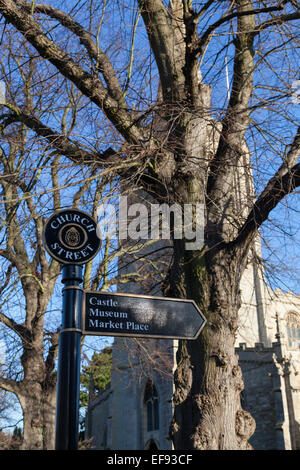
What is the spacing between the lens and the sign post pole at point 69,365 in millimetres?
2881

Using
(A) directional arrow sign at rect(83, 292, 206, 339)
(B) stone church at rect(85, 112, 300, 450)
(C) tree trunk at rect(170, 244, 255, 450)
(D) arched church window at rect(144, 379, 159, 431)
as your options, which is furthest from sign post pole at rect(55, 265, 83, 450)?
(D) arched church window at rect(144, 379, 159, 431)

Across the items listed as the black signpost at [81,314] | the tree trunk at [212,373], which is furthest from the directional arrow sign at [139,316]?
the tree trunk at [212,373]

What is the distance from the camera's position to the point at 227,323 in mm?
4855

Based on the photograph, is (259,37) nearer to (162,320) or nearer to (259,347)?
(162,320)

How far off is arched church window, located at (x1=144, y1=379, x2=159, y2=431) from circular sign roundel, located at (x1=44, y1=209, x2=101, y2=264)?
2556cm

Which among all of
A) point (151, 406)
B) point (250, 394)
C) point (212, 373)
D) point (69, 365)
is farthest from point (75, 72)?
point (151, 406)

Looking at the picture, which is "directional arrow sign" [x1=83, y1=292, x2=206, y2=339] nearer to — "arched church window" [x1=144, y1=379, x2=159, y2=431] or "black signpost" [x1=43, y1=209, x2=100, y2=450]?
"black signpost" [x1=43, y1=209, x2=100, y2=450]

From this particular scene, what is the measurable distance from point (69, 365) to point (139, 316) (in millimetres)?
858

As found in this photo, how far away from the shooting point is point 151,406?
93.4 feet

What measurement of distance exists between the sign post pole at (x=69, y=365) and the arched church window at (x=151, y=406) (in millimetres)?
25566

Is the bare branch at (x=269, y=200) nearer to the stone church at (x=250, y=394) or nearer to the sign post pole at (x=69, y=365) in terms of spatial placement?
the sign post pole at (x=69, y=365)

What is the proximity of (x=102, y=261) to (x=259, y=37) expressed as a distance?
4652 mm

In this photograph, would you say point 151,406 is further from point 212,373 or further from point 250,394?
point 212,373
